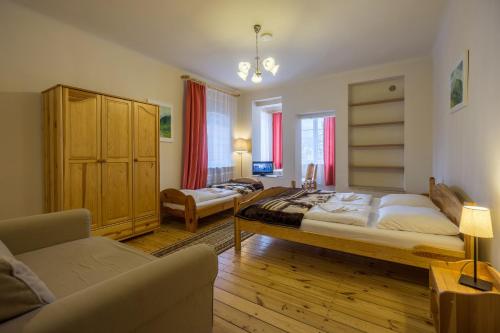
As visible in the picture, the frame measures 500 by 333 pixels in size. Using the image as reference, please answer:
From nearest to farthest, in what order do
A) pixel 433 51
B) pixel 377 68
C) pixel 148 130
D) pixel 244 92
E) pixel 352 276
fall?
1. pixel 352 276
2. pixel 148 130
3. pixel 433 51
4. pixel 377 68
5. pixel 244 92

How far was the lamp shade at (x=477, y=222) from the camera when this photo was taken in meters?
1.20

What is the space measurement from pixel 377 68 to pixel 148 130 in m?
4.02

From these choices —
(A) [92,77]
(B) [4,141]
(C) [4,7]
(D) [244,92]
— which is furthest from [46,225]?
(D) [244,92]

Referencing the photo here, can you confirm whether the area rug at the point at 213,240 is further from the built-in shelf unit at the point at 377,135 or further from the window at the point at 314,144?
the window at the point at 314,144

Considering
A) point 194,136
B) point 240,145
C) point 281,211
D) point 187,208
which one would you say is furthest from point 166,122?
point 281,211

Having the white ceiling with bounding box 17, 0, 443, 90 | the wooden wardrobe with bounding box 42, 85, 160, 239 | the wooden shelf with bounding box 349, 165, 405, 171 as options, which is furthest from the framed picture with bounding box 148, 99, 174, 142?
the wooden shelf with bounding box 349, 165, 405, 171

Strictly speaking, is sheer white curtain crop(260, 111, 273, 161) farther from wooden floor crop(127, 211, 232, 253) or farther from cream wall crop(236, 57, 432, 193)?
wooden floor crop(127, 211, 232, 253)

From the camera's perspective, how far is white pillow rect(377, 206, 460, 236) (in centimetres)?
186

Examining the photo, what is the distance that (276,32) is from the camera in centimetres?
295

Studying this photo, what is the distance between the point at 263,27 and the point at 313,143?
4.05m

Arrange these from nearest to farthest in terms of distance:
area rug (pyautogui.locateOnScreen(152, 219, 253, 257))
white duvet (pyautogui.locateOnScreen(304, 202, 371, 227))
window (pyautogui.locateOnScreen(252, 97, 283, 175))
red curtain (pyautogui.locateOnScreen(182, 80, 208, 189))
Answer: white duvet (pyautogui.locateOnScreen(304, 202, 371, 227)) < area rug (pyautogui.locateOnScreen(152, 219, 253, 257)) < red curtain (pyautogui.locateOnScreen(182, 80, 208, 189)) < window (pyautogui.locateOnScreen(252, 97, 283, 175))

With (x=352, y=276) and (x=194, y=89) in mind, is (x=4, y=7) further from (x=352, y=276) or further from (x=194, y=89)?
(x=352, y=276)

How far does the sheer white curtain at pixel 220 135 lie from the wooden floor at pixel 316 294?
256 cm

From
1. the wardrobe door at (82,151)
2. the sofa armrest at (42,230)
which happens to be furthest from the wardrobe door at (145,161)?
the sofa armrest at (42,230)
